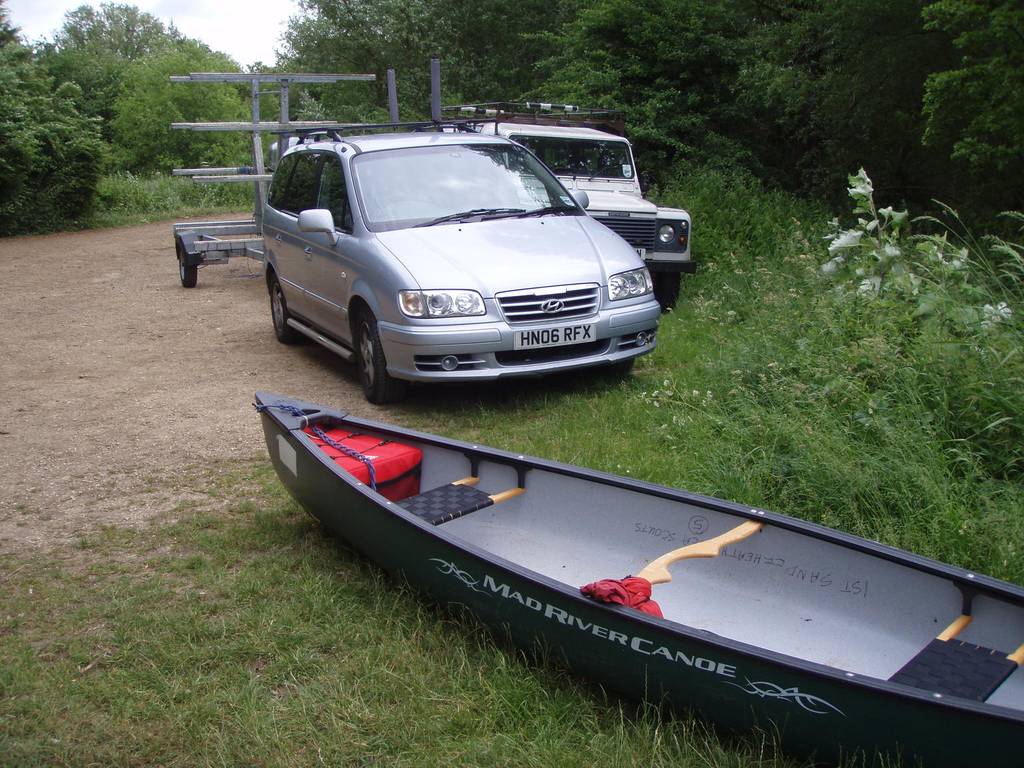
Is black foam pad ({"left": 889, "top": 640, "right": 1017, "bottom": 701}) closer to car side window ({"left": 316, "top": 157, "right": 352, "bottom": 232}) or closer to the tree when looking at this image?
car side window ({"left": 316, "top": 157, "right": 352, "bottom": 232})

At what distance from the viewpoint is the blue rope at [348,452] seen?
16.2ft

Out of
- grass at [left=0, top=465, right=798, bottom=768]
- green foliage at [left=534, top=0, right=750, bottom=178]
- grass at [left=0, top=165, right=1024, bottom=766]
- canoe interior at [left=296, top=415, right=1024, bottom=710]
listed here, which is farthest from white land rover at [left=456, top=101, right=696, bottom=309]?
grass at [left=0, top=465, right=798, bottom=768]

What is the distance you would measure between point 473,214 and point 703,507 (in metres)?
4.22

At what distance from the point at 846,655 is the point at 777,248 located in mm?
8171

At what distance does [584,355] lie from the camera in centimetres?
740

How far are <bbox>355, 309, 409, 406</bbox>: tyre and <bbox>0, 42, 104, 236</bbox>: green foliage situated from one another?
1690cm

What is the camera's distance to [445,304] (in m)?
6.99

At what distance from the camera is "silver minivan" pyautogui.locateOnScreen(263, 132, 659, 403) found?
702 cm

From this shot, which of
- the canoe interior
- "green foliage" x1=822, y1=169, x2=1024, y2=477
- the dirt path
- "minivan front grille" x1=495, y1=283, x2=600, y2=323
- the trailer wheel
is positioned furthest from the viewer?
the trailer wheel

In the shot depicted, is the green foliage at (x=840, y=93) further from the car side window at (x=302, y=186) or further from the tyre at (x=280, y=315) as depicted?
the tyre at (x=280, y=315)

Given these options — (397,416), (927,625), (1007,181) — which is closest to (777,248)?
(1007,181)

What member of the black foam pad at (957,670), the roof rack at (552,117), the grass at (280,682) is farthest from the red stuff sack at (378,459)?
the roof rack at (552,117)

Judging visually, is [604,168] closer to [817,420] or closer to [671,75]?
[817,420]

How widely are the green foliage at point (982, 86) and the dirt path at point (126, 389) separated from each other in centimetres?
774
